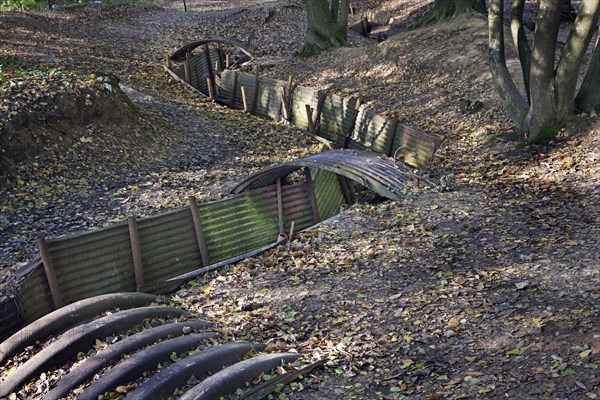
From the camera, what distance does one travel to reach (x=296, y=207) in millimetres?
10227

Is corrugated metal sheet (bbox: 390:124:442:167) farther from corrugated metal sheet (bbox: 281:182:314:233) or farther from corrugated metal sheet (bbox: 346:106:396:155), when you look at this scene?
corrugated metal sheet (bbox: 281:182:314:233)

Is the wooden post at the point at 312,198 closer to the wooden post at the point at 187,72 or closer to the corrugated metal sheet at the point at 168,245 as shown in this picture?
the corrugated metal sheet at the point at 168,245

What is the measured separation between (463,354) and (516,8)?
28.8 feet

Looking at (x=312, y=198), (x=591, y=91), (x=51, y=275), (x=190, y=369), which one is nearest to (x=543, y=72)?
(x=591, y=91)

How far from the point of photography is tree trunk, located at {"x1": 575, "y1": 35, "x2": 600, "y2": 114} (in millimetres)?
10773

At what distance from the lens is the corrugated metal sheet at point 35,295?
22.0ft

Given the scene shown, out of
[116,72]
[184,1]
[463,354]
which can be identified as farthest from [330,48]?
[463,354]

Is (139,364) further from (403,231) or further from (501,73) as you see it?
(501,73)

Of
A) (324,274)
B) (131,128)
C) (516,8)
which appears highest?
(516,8)

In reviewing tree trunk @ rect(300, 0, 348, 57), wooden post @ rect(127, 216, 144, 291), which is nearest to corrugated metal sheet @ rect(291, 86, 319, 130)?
tree trunk @ rect(300, 0, 348, 57)

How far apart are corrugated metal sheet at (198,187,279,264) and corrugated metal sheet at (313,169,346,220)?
1160 millimetres

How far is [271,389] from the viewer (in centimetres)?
521

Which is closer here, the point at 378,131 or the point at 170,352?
the point at 170,352

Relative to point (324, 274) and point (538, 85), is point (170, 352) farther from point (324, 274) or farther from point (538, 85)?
point (538, 85)
